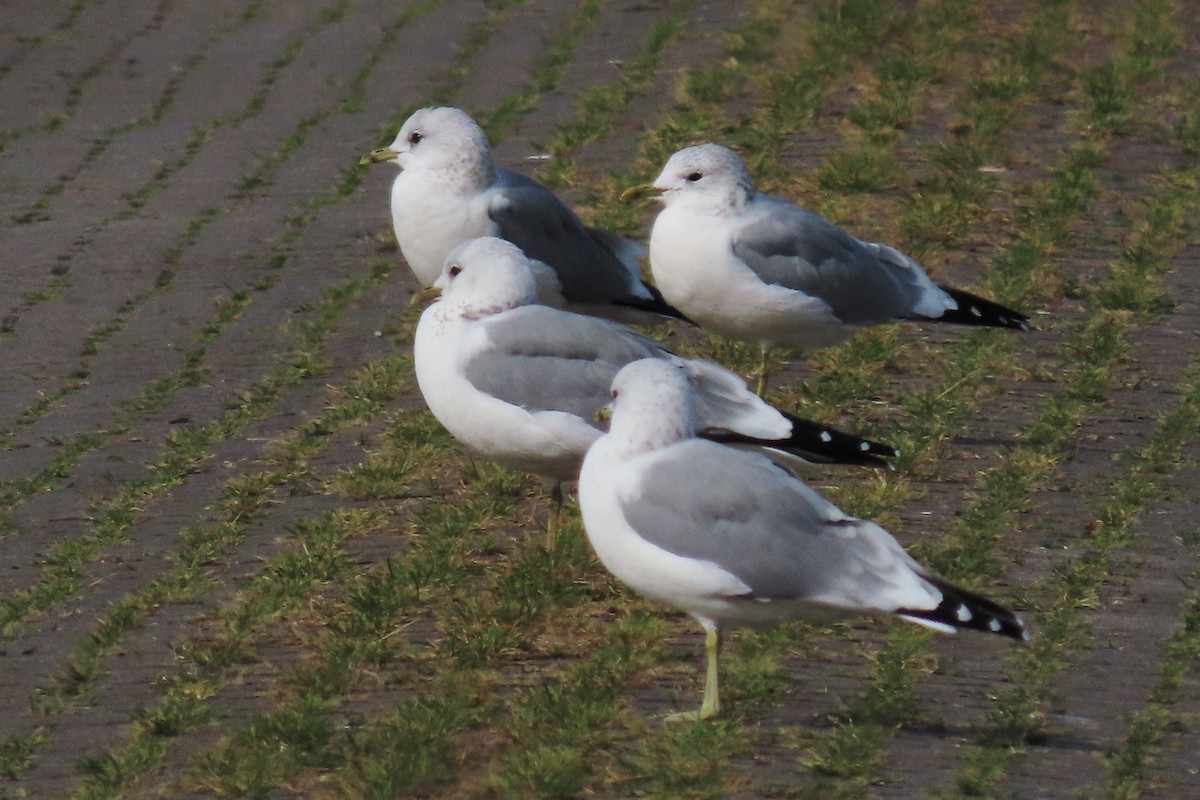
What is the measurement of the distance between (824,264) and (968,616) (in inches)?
104

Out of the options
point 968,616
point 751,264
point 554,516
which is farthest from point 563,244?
point 968,616

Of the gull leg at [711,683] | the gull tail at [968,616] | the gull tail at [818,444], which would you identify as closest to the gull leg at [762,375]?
the gull tail at [818,444]

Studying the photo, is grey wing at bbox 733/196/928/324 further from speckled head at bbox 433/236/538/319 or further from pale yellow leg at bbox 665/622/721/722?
pale yellow leg at bbox 665/622/721/722

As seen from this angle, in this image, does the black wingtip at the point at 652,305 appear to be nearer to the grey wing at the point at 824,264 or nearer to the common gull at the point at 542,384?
the grey wing at the point at 824,264

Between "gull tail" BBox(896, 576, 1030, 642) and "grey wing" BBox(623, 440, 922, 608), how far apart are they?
9 cm

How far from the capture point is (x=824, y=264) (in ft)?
21.5

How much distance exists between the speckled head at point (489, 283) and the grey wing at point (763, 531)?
118cm

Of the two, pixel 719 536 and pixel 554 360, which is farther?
pixel 554 360

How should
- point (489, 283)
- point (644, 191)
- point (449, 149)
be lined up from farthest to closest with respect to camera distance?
1. point (449, 149)
2. point (644, 191)
3. point (489, 283)

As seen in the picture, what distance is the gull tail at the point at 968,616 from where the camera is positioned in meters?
4.05

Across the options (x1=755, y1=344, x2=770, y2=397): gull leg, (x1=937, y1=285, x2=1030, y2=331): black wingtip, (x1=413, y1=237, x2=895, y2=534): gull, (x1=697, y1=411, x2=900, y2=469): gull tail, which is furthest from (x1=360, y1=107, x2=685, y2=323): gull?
(x1=697, y1=411, x2=900, y2=469): gull tail

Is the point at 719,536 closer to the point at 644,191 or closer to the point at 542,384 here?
the point at 542,384

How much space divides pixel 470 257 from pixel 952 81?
521 centimetres

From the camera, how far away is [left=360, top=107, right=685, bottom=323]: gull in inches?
266
